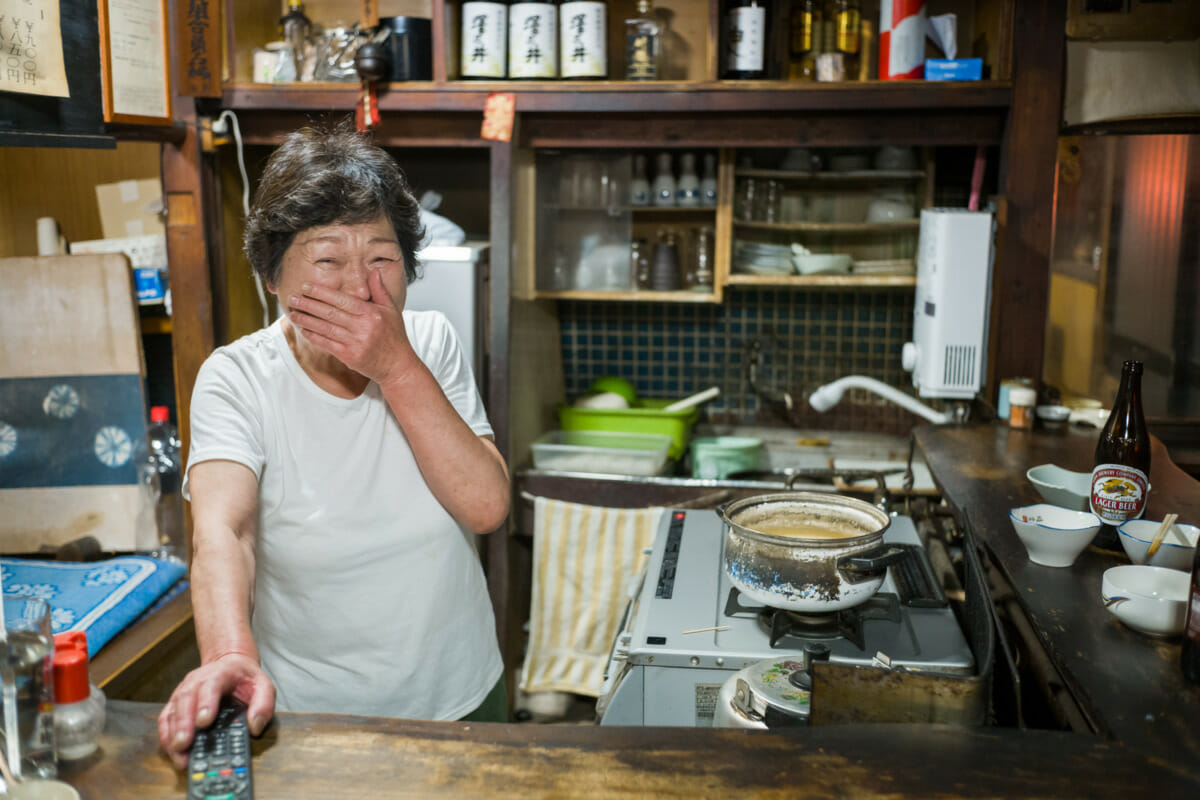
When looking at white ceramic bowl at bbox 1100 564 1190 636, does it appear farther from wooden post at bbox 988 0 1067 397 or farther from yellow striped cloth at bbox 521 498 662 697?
yellow striped cloth at bbox 521 498 662 697

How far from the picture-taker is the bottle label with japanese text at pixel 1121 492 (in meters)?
1.83

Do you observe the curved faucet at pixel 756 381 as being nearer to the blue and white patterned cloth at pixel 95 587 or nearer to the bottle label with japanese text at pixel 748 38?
the bottle label with japanese text at pixel 748 38

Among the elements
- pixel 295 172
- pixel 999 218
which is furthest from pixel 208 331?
pixel 999 218

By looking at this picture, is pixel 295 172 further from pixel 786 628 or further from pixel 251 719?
pixel 786 628

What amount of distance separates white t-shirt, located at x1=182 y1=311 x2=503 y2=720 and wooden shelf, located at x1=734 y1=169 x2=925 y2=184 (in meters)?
2.26

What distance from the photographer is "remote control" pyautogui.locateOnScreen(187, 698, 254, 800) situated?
112cm

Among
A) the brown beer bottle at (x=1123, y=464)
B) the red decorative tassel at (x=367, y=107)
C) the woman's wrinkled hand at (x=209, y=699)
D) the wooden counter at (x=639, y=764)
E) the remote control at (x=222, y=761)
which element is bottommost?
the wooden counter at (x=639, y=764)

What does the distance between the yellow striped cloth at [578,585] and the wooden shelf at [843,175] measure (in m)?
1.27

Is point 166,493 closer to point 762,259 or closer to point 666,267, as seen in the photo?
point 666,267

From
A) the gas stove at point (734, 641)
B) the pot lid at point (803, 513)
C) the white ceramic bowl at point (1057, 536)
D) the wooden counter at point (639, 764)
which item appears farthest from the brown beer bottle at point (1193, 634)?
the pot lid at point (803, 513)

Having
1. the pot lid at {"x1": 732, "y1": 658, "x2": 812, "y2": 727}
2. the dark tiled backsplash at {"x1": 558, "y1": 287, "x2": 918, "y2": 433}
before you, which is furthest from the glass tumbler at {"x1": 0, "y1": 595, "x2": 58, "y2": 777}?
the dark tiled backsplash at {"x1": 558, "y1": 287, "x2": 918, "y2": 433}

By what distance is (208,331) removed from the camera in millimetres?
3268

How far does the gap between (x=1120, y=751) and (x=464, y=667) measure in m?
1.09

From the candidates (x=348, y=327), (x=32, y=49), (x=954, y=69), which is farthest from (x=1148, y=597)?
(x=32, y=49)
